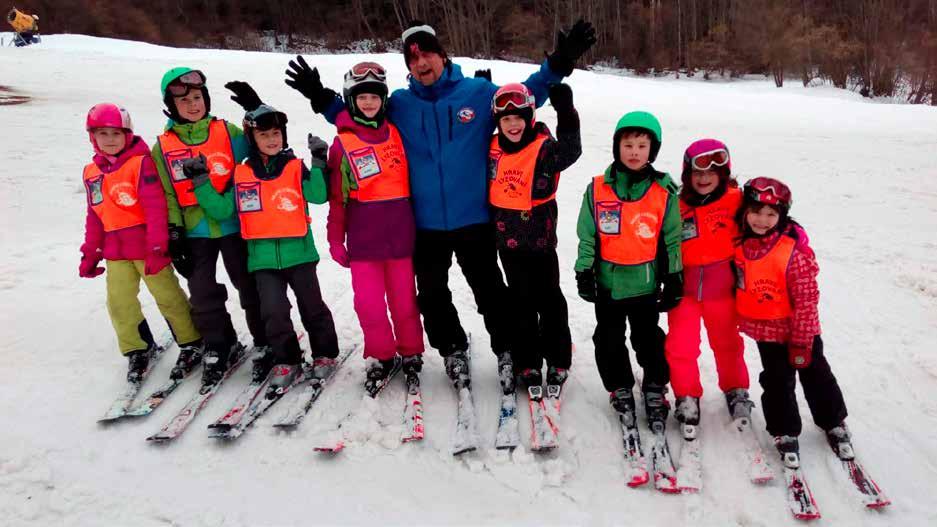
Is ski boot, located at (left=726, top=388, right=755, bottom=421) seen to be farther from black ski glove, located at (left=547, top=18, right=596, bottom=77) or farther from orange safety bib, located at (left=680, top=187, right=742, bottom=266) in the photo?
black ski glove, located at (left=547, top=18, right=596, bottom=77)

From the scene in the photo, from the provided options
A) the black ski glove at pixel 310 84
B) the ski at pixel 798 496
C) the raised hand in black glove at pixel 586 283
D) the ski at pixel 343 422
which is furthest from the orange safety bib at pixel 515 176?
the ski at pixel 798 496

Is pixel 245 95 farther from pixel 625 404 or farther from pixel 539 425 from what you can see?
pixel 625 404

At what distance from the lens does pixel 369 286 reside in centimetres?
332

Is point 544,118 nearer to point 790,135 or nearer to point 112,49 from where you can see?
point 790,135

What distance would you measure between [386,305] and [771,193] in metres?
2.20

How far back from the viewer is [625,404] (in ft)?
10.0

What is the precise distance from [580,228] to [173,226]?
2471 millimetres

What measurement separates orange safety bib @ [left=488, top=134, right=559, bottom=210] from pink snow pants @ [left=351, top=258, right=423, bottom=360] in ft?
2.37

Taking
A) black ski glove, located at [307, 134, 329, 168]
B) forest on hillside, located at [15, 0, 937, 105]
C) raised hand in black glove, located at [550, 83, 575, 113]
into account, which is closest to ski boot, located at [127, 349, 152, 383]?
black ski glove, located at [307, 134, 329, 168]

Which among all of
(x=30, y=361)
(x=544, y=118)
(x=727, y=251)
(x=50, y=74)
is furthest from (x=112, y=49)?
(x=727, y=251)

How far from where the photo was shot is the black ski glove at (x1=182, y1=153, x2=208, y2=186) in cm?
317

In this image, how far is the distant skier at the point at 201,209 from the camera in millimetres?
3311

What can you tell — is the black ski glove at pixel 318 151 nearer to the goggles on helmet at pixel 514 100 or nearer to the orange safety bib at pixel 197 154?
the orange safety bib at pixel 197 154

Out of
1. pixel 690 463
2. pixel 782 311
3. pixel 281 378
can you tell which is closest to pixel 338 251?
pixel 281 378
